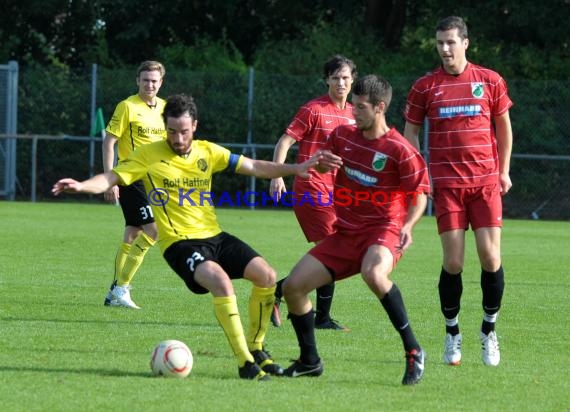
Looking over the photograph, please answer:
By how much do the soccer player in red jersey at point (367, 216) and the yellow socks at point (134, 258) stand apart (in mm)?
3228

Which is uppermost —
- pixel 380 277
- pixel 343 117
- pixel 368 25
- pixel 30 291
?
pixel 368 25

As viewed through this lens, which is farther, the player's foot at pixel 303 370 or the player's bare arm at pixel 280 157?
the player's bare arm at pixel 280 157

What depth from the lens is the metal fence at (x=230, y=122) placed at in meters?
24.0

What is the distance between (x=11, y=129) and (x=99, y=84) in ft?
6.67

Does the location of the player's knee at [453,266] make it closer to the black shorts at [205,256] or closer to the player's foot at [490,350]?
the player's foot at [490,350]

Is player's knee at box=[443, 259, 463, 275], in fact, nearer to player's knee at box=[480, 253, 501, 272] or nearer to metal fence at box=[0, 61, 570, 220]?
player's knee at box=[480, 253, 501, 272]

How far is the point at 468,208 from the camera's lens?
780 cm

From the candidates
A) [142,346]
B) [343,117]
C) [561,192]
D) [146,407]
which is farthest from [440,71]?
[561,192]

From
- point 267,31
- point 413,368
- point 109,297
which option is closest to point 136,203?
point 109,297

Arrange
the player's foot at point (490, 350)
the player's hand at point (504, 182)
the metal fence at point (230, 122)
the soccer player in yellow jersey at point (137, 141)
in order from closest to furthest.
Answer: the player's foot at point (490, 350)
the player's hand at point (504, 182)
the soccer player in yellow jersey at point (137, 141)
the metal fence at point (230, 122)

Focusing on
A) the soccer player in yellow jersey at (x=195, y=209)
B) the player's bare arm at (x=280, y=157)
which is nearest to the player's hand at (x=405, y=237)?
the soccer player in yellow jersey at (x=195, y=209)

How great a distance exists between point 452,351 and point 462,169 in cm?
115

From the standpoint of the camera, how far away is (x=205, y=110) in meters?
25.2

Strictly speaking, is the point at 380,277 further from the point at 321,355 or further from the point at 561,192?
the point at 561,192
